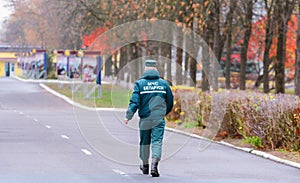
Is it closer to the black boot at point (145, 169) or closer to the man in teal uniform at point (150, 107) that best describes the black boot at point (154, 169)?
the man in teal uniform at point (150, 107)

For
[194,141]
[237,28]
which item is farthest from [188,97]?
[237,28]

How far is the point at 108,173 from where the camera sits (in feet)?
40.3

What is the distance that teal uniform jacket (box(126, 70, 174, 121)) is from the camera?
39.4 ft

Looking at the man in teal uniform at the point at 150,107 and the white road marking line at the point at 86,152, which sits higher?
the man in teal uniform at the point at 150,107

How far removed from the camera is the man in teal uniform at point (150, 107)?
1196cm

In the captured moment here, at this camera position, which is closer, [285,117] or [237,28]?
[285,117]

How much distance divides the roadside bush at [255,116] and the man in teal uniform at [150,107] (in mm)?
4619

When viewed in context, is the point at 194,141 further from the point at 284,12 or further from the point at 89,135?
→ the point at 284,12

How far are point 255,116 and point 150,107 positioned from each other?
6.07m

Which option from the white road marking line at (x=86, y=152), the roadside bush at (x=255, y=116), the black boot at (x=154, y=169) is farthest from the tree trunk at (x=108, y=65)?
the black boot at (x=154, y=169)

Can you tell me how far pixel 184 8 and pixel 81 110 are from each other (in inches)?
288

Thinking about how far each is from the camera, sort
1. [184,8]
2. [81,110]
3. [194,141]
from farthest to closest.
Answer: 1. [81,110]
2. [184,8]
3. [194,141]

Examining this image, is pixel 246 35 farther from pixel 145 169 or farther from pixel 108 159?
pixel 145 169

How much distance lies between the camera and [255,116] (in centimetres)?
1750
